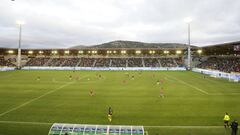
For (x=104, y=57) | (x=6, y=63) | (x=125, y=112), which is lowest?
(x=125, y=112)

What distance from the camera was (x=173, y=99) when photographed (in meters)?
27.7

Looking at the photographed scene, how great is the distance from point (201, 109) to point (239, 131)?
21.9 feet

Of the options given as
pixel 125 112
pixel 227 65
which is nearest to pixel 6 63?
pixel 227 65

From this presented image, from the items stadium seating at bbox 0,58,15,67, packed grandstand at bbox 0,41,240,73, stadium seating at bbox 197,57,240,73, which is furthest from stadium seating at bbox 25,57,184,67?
stadium seating at bbox 197,57,240,73

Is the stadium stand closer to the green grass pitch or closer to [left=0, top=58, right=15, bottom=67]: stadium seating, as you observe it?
[left=0, top=58, right=15, bottom=67]: stadium seating

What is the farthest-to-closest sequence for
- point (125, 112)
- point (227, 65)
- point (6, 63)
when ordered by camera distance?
point (6, 63) < point (227, 65) < point (125, 112)

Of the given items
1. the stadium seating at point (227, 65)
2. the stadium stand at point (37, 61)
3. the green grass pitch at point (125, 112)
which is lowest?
the green grass pitch at point (125, 112)

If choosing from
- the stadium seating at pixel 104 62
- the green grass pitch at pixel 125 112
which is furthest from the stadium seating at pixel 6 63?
the green grass pitch at pixel 125 112

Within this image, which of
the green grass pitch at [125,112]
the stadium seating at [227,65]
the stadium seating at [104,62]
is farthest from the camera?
the stadium seating at [104,62]

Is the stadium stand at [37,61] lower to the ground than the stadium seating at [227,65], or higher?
higher

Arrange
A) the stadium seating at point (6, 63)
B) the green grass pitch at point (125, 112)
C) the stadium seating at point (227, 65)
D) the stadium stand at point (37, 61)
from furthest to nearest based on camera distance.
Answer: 1. the stadium stand at point (37, 61)
2. the stadium seating at point (6, 63)
3. the stadium seating at point (227, 65)
4. the green grass pitch at point (125, 112)

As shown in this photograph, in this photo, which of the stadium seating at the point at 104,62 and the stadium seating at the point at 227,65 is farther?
the stadium seating at the point at 104,62

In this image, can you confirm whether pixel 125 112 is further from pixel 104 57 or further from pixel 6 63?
pixel 6 63

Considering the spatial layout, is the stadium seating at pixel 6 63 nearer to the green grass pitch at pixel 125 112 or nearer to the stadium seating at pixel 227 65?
the green grass pitch at pixel 125 112
